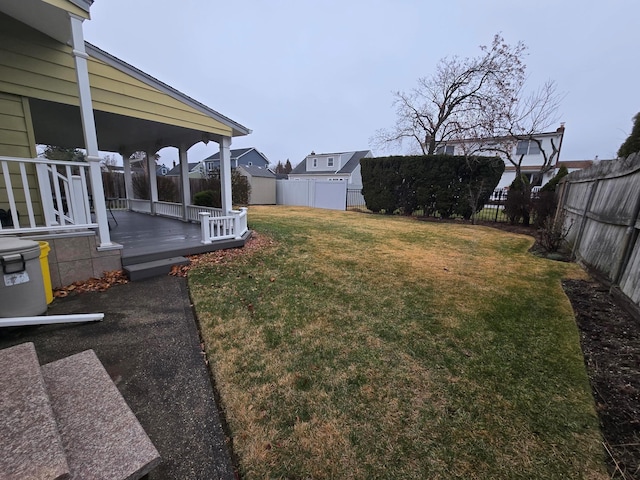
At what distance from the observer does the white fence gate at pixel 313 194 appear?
16.8 m

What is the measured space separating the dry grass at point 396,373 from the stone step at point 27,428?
853 millimetres

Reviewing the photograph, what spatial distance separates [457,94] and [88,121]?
58.6 feet

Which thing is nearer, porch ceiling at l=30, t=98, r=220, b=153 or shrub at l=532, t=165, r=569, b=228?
porch ceiling at l=30, t=98, r=220, b=153

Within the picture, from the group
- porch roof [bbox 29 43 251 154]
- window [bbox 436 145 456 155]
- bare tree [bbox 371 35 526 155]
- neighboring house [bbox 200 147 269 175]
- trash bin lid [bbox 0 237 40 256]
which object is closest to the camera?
trash bin lid [bbox 0 237 40 256]

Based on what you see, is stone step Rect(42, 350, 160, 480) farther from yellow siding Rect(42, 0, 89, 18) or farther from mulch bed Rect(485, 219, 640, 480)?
yellow siding Rect(42, 0, 89, 18)

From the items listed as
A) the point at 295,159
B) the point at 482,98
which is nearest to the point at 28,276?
the point at 482,98

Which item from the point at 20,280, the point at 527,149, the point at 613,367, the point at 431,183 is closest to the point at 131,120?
the point at 20,280

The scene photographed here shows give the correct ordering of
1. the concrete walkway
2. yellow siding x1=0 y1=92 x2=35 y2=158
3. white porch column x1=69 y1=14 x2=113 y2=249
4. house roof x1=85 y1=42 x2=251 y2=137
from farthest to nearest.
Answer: house roof x1=85 y1=42 x2=251 y2=137 → yellow siding x1=0 y1=92 x2=35 y2=158 → white porch column x1=69 y1=14 x2=113 y2=249 → the concrete walkway

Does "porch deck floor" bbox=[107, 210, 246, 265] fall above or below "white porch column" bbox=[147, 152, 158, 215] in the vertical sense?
below

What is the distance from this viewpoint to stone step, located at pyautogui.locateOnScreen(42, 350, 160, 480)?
1247 mm

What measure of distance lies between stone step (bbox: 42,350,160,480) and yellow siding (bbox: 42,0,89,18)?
151 inches

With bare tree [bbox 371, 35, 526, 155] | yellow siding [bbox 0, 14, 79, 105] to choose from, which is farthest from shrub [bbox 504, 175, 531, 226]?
yellow siding [bbox 0, 14, 79, 105]

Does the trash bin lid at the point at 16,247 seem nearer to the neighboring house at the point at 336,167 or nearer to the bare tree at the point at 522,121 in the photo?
the bare tree at the point at 522,121

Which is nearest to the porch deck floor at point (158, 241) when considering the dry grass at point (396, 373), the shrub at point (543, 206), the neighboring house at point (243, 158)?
the dry grass at point (396, 373)
